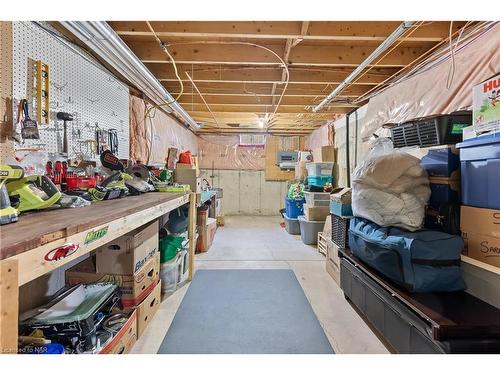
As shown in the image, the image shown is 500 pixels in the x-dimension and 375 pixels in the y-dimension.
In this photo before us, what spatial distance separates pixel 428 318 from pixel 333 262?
1544mm

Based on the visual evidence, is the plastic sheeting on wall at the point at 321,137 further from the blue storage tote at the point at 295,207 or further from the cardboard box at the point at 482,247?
the cardboard box at the point at 482,247

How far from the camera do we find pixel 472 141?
150 centimetres

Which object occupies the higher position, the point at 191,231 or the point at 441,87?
the point at 441,87

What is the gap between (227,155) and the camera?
733 centimetres

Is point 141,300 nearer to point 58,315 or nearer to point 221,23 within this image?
point 58,315

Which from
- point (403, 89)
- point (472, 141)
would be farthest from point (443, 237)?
point (403, 89)

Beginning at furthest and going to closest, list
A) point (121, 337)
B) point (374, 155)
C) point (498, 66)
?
point (374, 155) < point (498, 66) < point (121, 337)

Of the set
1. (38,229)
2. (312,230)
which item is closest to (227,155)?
(312,230)

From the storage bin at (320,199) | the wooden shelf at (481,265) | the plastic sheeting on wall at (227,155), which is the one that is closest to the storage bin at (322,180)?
the storage bin at (320,199)

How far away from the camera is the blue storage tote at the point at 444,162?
1713mm

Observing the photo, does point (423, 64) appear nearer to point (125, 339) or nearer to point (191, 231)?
point (191, 231)

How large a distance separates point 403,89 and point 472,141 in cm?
157

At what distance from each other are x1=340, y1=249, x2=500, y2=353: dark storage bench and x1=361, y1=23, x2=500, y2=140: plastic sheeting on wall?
146 cm

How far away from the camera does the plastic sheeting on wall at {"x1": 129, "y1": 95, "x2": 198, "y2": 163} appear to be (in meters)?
3.11
